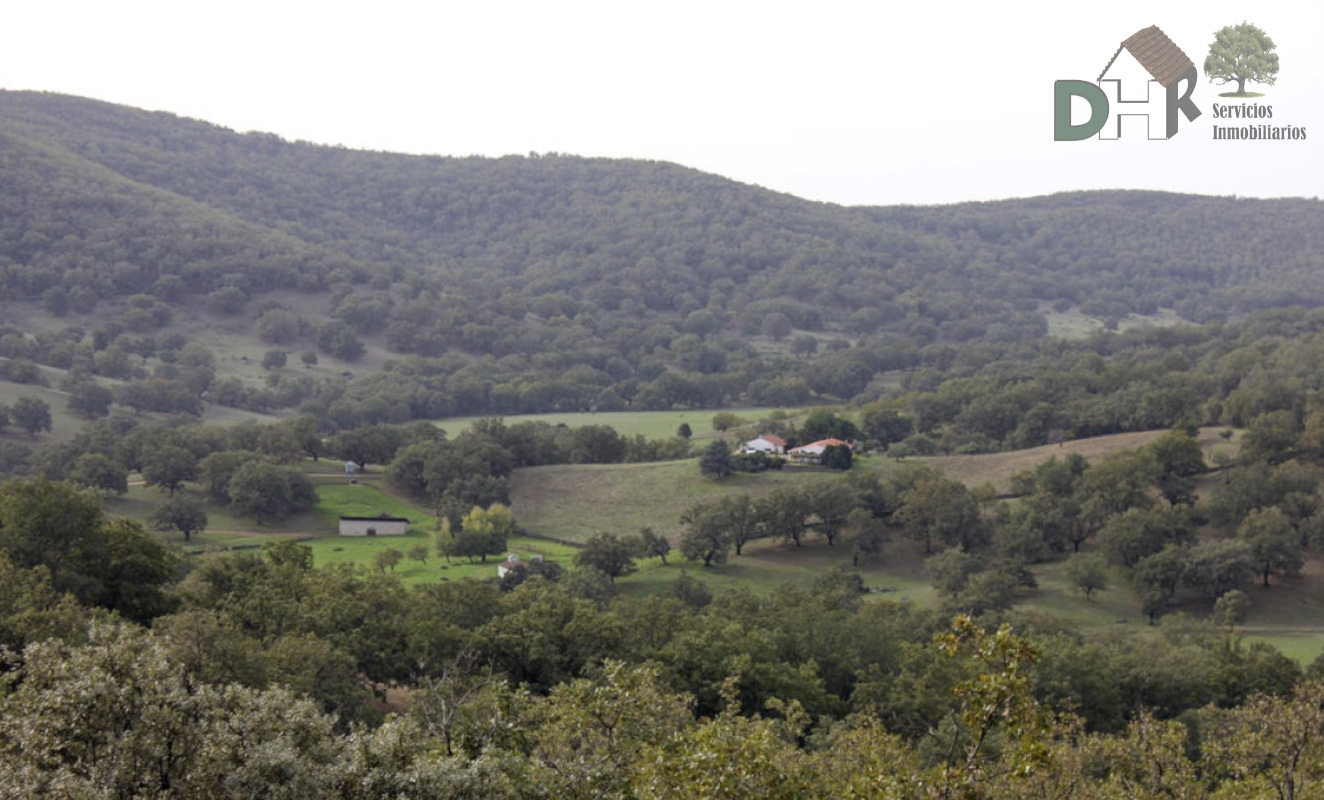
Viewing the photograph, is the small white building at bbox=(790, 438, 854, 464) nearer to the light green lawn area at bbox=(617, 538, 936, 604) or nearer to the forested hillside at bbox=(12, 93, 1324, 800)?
the forested hillside at bbox=(12, 93, 1324, 800)

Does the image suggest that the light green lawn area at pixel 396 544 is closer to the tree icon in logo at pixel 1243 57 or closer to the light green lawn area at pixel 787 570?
the light green lawn area at pixel 787 570

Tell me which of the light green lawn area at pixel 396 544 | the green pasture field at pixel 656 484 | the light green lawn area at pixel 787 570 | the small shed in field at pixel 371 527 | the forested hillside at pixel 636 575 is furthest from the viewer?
the green pasture field at pixel 656 484

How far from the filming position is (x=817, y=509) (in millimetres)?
66438

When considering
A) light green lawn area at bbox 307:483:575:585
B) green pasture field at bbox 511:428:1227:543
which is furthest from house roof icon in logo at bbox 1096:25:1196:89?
light green lawn area at bbox 307:483:575:585

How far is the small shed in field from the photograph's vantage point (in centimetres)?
6825

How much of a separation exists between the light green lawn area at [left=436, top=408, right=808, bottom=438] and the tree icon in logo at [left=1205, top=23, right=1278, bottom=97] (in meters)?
48.2

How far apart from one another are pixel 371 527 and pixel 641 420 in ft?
181

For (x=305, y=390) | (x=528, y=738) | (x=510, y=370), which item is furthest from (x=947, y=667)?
(x=510, y=370)

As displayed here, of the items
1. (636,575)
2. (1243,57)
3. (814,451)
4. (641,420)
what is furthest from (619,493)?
(1243,57)

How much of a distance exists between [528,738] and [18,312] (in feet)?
457

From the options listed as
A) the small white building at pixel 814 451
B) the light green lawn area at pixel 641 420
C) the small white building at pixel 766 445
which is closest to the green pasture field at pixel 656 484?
the small white building at pixel 814 451

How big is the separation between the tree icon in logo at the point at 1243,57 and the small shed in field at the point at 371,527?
245 ft

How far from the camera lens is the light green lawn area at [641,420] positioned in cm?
11119

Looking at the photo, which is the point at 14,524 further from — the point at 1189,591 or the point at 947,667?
the point at 1189,591
